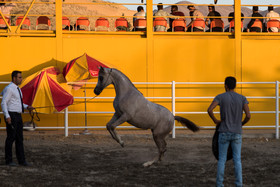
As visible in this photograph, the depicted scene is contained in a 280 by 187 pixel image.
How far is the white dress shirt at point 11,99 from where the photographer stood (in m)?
7.99

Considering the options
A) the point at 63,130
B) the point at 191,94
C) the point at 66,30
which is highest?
the point at 66,30

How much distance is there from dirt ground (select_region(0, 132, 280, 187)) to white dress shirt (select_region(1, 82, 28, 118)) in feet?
3.38

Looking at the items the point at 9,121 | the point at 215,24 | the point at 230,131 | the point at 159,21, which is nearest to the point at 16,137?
the point at 9,121

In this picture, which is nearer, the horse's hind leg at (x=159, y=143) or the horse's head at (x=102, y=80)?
the horse's head at (x=102, y=80)

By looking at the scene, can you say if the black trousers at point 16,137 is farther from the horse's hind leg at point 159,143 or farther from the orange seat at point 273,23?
the orange seat at point 273,23

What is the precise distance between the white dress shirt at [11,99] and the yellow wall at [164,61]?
17.9ft

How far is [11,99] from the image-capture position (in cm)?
809

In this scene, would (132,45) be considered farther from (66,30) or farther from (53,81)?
Result: (53,81)

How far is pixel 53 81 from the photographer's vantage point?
39.2ft

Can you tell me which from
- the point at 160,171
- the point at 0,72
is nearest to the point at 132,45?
the point at 0,72

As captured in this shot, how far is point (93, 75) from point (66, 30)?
2.70 metres

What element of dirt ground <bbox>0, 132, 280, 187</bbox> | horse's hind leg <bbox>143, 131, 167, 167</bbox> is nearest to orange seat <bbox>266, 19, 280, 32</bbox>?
dirt ground <bbox>0, 132, 280, 187</bbox>

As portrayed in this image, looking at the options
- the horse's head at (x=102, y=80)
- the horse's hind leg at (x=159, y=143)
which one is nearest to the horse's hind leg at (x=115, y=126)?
the horse's head at (x=102, y=80)

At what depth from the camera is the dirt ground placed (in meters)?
6.92
